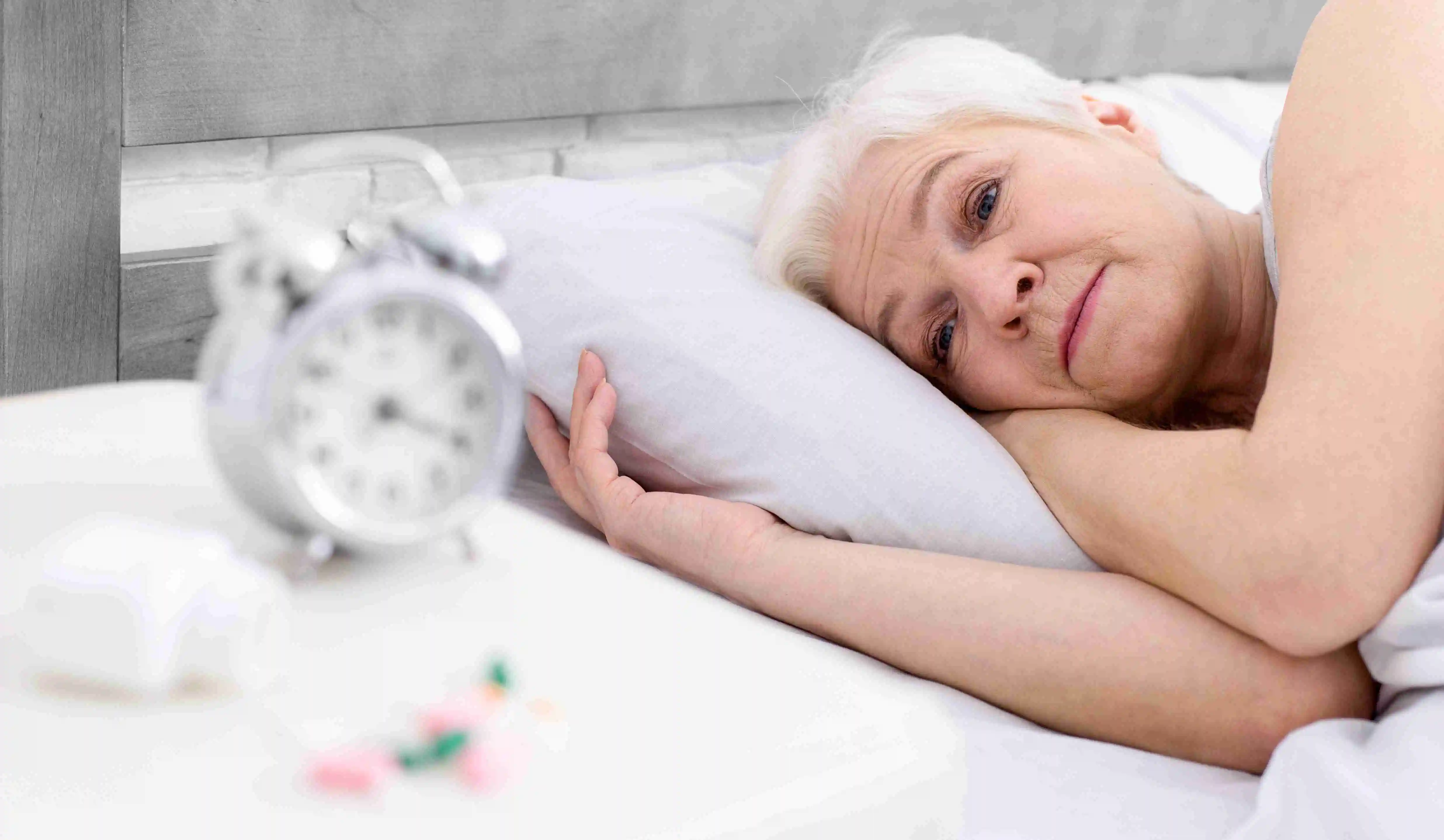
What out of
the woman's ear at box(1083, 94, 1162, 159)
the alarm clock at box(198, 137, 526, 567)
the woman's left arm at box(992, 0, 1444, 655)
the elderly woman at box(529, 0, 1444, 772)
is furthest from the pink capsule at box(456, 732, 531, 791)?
the woman's ear at box(1083, 94, 1162, 159)

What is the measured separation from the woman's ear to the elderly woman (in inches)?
1.1

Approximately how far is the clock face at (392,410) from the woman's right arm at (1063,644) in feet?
1.38

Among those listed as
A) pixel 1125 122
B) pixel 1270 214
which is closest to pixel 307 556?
pixel 1270 214

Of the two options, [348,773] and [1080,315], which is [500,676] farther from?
[1080,315]

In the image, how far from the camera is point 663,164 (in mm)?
1652

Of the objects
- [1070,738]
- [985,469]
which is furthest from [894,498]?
[1070,738]

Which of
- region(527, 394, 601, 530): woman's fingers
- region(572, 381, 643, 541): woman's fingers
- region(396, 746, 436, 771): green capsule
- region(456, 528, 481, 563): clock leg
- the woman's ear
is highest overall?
the woman's ear

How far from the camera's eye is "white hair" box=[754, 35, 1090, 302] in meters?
1.28

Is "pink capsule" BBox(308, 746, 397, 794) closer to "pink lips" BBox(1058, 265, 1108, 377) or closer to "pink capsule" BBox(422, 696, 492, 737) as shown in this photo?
"pink capsule" BBox(422, 696, 492, 737)

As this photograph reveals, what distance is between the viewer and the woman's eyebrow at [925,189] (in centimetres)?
121

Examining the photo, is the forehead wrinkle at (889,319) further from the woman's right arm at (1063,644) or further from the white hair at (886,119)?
the woman's right arm at (1063,644)

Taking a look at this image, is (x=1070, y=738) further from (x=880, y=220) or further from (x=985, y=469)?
(x=880, y=220)

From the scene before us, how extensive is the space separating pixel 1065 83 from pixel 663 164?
0.53 m

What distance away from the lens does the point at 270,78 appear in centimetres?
125
